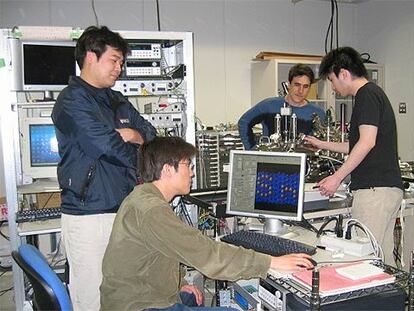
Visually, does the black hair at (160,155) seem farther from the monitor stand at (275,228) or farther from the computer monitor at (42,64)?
the computer monitor at (42,64)

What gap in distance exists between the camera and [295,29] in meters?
5.11

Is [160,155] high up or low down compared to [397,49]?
down

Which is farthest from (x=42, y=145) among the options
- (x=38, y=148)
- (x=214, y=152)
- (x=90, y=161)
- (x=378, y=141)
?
(x=378, y=141)

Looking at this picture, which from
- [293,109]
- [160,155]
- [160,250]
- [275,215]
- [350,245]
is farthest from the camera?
[293,109]

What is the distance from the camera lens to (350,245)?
1.65 meters

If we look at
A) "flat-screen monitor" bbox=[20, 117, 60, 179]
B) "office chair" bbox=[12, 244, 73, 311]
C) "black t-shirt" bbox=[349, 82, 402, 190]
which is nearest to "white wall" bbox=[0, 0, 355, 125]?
"flat-screen monitor" bbox=[20, 117, 60, 179]

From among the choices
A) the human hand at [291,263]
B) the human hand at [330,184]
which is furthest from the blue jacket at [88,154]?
the human hand at [330,184]

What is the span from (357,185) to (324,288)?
0.96m

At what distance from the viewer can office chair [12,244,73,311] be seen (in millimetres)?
1110

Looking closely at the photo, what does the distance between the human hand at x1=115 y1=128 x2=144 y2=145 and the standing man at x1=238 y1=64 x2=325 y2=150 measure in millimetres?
1312

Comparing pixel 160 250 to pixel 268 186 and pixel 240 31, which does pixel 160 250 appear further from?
pixel 240 31

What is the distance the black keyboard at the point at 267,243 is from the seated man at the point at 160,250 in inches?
6.2

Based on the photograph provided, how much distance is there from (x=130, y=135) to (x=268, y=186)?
0.70m

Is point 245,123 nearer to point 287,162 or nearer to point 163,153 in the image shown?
point 287,162
